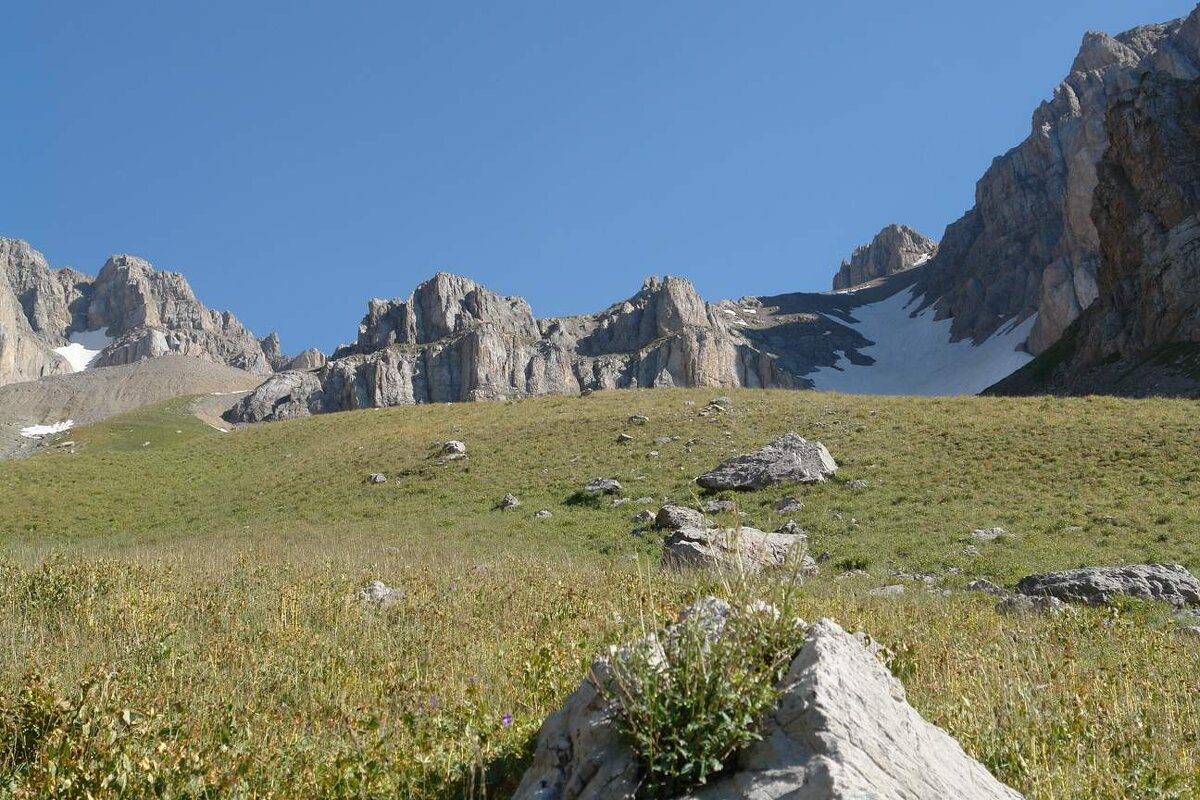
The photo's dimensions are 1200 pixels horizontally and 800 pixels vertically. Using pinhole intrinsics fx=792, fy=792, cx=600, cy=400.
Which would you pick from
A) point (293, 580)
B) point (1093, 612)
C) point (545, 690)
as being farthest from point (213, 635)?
point (1093, 612)

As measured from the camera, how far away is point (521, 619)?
9.96 metres

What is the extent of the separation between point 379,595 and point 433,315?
178 metres

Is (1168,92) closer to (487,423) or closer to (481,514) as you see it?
(487,423)

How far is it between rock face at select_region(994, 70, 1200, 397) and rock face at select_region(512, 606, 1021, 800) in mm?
57148

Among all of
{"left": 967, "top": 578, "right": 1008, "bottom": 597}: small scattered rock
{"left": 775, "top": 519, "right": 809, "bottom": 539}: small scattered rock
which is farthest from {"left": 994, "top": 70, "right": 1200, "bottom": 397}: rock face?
{"left": 967, "top": 578, "right": 1008, "bottom": 597}: small scattered rock

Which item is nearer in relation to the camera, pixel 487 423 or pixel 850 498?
pixel 850 498

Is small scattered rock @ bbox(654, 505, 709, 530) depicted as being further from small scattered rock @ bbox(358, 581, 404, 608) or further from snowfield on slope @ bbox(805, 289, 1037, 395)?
snowfield on slope @ bbox(805, 289, 1037, 395)

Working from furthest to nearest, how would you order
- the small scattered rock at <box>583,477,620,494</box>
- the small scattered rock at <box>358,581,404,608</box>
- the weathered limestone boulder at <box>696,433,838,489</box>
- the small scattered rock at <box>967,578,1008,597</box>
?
1. the small scattered rock at <box>583,477,620,494</box>
2. the weathered limestone boulder at <box>696,433,838,489</box>
3. the small scattered rock at <box>967,578,1008,597</box>
4. the small scattered rock at <box>358,581,404,608</box>

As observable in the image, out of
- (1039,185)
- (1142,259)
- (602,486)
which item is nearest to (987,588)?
(602,486)

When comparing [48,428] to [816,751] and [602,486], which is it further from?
[816,751]

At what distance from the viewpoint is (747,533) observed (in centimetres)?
1648

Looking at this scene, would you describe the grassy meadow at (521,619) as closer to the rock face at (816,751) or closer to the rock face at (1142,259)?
the rock face at (816,751)

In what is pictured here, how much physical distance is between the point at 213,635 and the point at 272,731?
3701 millimetres

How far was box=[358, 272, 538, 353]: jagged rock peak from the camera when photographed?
184 metres
